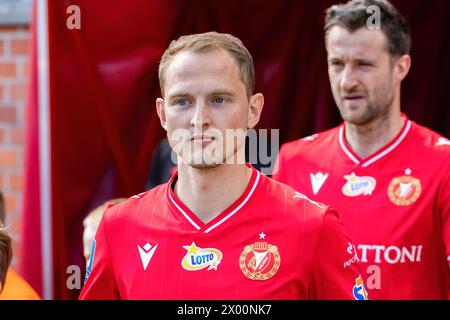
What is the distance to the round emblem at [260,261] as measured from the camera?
2.41 meters

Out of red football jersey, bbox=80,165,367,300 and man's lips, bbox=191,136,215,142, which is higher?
man's lips, bbox=191,136,215,142

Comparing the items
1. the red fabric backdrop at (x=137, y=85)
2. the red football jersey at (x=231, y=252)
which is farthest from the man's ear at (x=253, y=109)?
the red fabric backdrop at (x=137, y=85)

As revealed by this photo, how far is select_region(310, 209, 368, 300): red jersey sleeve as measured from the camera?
2396 mm

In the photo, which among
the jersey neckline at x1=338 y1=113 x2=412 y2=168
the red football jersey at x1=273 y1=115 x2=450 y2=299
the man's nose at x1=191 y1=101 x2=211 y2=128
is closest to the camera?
the man's nose at x1=191 y1=101 x2=211 y2=128

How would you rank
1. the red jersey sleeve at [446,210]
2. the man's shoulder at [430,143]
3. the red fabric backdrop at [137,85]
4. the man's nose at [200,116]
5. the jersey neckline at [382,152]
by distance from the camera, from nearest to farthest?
the man's nose at [200,116] → the red jersey sleeve at [446,210] → the man's shoulder at [430,143] → the jersey neckline at [382,152] → the red fabric backdrop at [137,85]

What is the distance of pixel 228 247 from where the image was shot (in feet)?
8.09

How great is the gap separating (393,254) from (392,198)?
21cm

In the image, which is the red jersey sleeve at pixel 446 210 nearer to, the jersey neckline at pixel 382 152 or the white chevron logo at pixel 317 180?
the jersey neckline at pixel 382 152

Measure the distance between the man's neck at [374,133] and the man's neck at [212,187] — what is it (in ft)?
3.61

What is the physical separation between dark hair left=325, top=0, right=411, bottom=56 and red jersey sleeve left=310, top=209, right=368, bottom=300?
4.12 feet

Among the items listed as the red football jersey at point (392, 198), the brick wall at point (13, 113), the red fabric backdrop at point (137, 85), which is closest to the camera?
the red football jersey at point (392, 198)

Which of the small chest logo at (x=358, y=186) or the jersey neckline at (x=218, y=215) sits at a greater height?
the small chest logo at (x=358, y=186)

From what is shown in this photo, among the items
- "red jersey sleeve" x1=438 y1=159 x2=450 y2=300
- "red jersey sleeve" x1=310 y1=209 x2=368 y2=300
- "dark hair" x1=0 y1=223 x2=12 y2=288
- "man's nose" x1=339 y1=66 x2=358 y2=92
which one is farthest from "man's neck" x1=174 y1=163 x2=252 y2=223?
"man's nose" x1=339 y1=66 x2=358 y2=92

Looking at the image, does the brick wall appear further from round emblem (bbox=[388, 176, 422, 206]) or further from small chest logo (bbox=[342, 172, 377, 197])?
round emblem (bbox=[388, 176, 422, 206])
